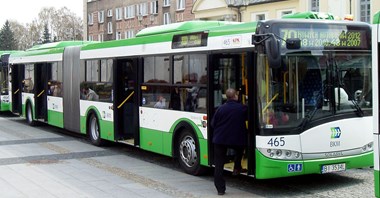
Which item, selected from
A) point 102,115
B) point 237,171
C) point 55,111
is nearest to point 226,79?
point 237,171

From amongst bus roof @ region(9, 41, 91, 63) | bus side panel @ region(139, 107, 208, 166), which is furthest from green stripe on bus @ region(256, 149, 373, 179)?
bus roof @ region(9, 41, 91, 63)

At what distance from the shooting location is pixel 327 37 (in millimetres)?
9766

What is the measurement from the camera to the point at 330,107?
966 cm

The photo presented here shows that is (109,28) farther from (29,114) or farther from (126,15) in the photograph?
(29,114)

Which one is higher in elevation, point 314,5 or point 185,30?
point 314,5

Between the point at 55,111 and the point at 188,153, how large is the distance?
9.33m

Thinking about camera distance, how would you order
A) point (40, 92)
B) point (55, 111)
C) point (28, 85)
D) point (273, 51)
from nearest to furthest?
point (273, 51)
point (55, 111)
point (40, 92)
point (28, 85)

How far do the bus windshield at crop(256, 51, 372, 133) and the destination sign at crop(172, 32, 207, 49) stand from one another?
203cm

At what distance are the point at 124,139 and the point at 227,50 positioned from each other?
5.63m

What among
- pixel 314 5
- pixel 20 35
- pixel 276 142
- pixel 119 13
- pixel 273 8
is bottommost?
pixel 276 142

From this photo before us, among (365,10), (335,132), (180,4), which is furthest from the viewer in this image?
(180,4)

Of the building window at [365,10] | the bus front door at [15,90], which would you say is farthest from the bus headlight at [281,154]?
the building window at [365,10]

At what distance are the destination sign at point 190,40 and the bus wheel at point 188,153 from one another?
1684 mm

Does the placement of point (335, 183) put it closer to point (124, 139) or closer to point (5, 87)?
point (124, 139)
